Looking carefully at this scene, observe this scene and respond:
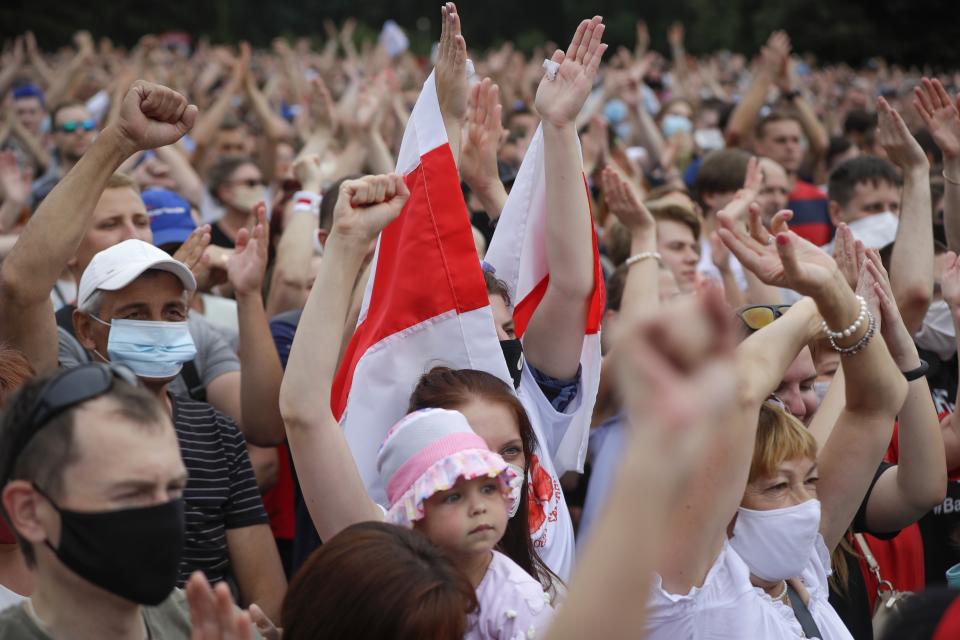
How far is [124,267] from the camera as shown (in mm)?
3660

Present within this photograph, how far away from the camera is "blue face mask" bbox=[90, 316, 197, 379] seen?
3609 millimetres

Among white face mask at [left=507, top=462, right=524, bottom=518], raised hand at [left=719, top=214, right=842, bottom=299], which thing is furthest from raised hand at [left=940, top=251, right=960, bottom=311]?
white face mask at [left=507, top=462, right=524, bottom=518]

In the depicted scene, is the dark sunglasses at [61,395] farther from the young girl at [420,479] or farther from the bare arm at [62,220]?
the bare arm at [62,220]

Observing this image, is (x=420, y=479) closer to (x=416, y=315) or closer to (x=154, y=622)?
(x=154, y=622)

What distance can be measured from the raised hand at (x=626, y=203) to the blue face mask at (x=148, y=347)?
7.07 feet

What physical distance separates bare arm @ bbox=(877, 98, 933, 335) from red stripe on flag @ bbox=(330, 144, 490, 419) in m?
1.77

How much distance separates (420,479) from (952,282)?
7.42 ft

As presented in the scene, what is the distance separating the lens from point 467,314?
359 cm

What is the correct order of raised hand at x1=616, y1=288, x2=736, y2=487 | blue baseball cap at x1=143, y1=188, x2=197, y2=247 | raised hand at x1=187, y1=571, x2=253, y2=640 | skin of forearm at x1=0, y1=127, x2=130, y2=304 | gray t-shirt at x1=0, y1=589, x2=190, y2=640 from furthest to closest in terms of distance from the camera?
blue baseball cap at x1=143, y1=188, x2=197, y2=247 → skin of forearm at x1=0, y1=127, x2=130, y2=304 → gray t-shirt at x1=0, y1=589, x2=190, y2=640 → raised hand at x1=187, y1=571, x2=253, y2=640 → raised hand at x1=616, y1=288, x2=736, y2=487

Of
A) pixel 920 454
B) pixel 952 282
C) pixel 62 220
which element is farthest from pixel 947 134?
pixel 62 220

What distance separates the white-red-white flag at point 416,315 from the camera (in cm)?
350

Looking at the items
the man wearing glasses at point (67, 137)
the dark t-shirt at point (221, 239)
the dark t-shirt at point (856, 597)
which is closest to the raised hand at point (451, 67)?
the dark t-shirt at point (856, 597)

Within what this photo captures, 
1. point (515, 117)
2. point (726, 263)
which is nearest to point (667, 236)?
point (726, 263)

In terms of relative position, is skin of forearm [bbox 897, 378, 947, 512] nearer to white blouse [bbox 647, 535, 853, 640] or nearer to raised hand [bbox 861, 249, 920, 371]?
raised hand [bbox 861, 249, 920, 371]
